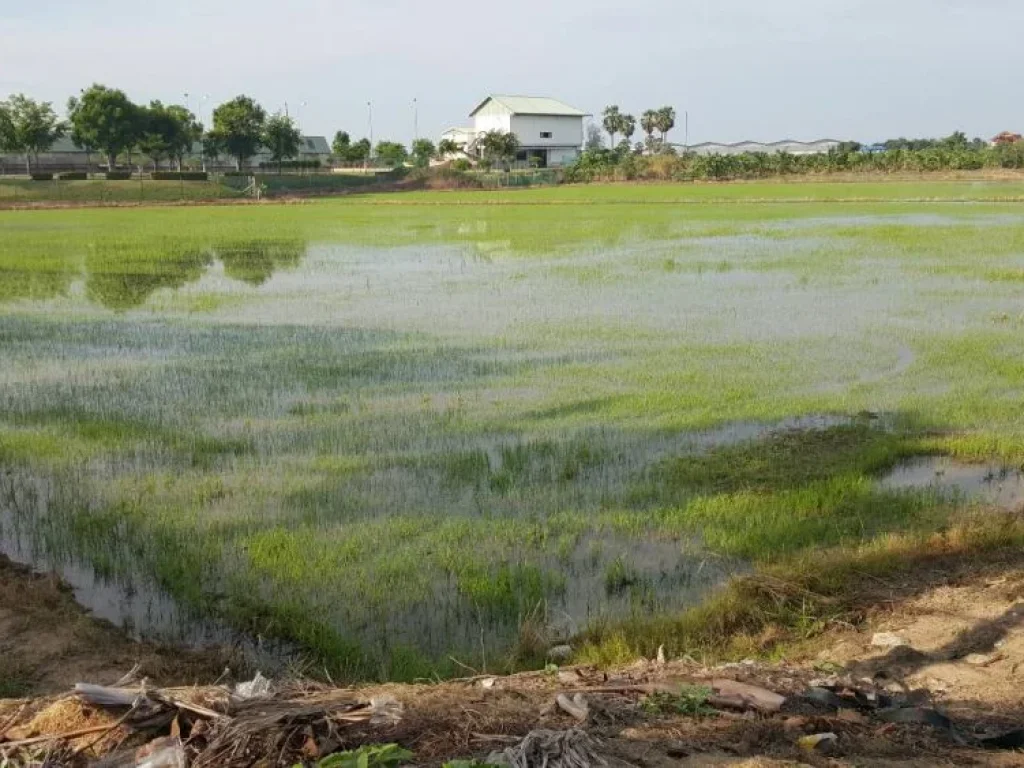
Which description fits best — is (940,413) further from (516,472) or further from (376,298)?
(376,298)

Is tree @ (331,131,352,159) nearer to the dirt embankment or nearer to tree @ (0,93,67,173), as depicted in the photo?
tree @ (0,93,67,173)

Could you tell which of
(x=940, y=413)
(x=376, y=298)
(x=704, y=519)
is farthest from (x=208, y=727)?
(x=376, y=298)

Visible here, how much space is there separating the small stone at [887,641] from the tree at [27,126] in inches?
2482

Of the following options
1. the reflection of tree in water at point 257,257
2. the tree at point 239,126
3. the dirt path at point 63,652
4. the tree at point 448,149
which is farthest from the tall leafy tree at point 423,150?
the dirt path at point 63,652

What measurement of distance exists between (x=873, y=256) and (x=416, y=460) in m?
17.8

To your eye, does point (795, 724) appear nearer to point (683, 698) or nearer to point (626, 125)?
point (683, 698)

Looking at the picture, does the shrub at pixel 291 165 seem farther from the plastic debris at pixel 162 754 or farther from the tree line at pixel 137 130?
the plastic debris at pixel 162 754

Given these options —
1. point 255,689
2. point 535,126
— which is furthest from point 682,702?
point 535,126

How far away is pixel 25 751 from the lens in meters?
3.23

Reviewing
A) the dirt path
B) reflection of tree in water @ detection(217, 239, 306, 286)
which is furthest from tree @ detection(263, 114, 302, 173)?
the dirt path

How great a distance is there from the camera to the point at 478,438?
9.27m

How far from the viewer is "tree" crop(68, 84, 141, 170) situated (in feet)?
192

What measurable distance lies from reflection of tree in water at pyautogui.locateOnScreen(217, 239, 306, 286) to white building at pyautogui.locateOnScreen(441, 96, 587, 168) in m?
65.3

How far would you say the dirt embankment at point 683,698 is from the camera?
3.33 meters
